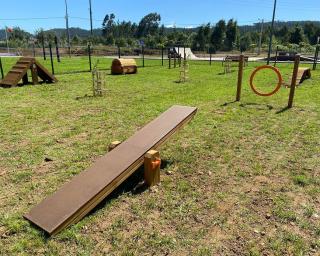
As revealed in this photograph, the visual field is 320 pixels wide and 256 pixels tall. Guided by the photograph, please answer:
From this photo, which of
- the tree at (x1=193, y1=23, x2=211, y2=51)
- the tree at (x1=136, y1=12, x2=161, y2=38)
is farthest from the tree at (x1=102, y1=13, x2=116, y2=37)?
the tree at (x1=193, y1=23, x2=211, y2=51)

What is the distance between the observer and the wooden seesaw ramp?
9.75 feet

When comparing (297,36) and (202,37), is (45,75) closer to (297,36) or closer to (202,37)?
(202,37)

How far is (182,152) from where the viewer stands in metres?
5.00

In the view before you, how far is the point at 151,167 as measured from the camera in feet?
12.3

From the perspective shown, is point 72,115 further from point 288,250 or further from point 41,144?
point 288,250

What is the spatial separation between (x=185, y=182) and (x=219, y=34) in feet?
245

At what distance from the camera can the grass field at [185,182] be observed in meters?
2.86

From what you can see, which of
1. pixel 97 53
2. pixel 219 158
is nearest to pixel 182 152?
pixel 219 158

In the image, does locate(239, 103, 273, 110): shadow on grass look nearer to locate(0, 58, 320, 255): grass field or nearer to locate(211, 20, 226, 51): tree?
locate(0, 58, 320, 255): grass field

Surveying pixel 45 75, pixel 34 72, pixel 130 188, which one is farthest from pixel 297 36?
pixel 130 188

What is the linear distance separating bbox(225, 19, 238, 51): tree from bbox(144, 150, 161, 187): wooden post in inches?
2874

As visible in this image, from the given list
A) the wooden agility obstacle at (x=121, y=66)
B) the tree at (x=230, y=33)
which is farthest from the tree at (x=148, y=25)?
the wooden agility obstacle at (x=121, y=66)

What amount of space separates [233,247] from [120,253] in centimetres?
101

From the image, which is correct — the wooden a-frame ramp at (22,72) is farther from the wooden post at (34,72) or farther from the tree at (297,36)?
the tree at (297,36)
